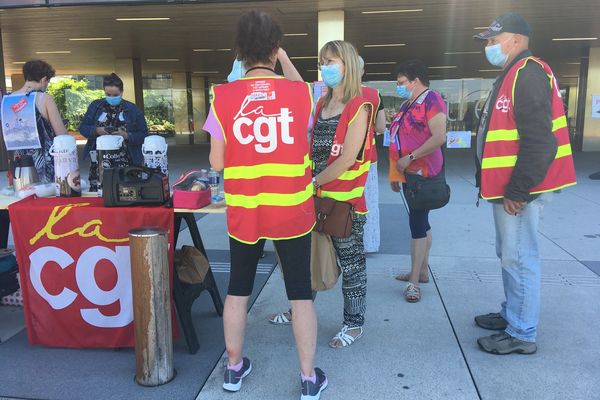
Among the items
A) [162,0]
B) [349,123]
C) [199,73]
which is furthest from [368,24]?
[199,73]

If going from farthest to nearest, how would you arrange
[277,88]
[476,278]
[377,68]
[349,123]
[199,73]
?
[199,73] < [377,68] < [476,278] < [349,123] < [277,88]

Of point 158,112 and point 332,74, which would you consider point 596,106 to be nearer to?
point 332,74

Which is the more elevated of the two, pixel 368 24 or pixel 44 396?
pixel 368 24

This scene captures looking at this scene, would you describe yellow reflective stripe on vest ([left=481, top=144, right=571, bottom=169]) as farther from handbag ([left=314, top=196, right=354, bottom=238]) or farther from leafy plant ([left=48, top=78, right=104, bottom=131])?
leafy plant ([left=48, top=78, right=104, bottom=131])

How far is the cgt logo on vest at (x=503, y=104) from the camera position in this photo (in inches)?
105

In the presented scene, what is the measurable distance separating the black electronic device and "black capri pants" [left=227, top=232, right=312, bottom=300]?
76cm

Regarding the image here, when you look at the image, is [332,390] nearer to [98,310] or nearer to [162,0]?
[98,310]

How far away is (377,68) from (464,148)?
5055mm

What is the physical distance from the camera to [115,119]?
4.69 metres

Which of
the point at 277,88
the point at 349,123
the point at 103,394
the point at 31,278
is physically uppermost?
the point at 277,88

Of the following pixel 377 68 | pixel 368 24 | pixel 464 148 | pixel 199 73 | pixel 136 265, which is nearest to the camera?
pixel 136 265

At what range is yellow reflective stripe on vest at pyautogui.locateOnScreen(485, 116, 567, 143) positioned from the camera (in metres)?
A: 2.64

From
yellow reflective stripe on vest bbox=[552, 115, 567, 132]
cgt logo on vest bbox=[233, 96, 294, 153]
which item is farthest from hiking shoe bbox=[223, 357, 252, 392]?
yellow reflective stripe on vest bbox=[552, 115, 567, 132]

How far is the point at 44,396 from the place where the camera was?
2.50 m
